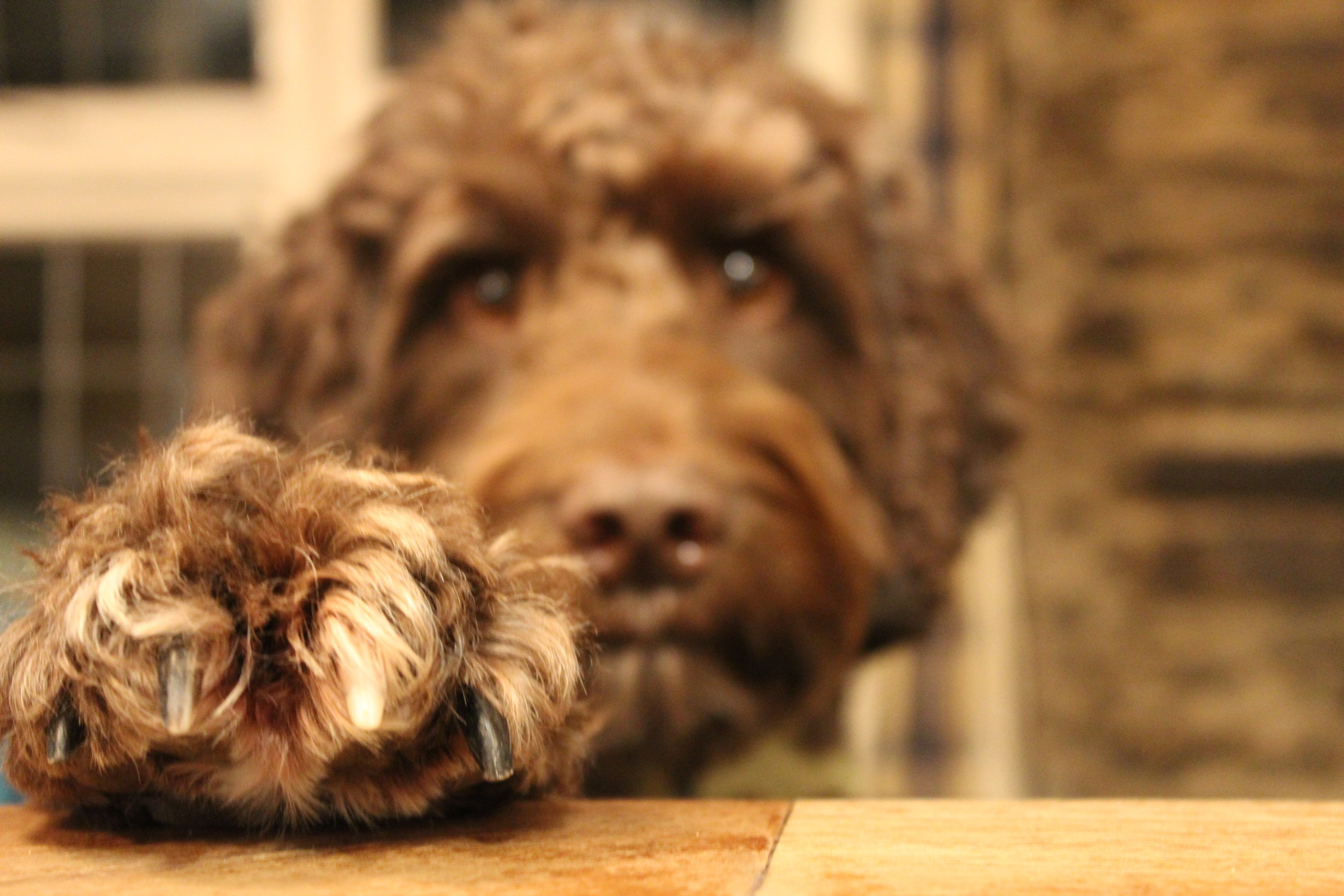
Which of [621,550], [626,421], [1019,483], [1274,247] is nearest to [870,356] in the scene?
[626,421]

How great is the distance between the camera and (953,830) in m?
0.79

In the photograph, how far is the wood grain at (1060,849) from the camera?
672mm

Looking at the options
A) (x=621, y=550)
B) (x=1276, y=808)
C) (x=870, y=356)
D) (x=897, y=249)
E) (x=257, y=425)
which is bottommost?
(x=1276, y=808)

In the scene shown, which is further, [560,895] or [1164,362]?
[1164,362]

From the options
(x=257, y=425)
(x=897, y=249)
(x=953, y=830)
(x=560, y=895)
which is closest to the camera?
(x=560, y=895)

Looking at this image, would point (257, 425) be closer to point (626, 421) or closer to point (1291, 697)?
point (626, 421)

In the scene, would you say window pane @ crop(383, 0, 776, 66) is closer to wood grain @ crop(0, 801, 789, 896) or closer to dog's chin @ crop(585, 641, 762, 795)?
dog's chin @ crop(585, 641, 762, 795)

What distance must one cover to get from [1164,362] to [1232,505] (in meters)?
0.42

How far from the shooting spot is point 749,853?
75 centimetres

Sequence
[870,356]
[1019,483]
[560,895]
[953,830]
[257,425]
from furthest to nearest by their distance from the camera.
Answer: [1019,483] → [870,356] → [257,425] → [953,830] → [560,895]

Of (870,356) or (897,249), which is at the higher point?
(897,249)

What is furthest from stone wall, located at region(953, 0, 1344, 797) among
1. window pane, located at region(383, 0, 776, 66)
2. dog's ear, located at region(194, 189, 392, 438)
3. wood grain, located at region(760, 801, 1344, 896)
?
wood grain, located at region(760, 801, 1344, 896)

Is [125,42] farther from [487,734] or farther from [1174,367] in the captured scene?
[487,734]

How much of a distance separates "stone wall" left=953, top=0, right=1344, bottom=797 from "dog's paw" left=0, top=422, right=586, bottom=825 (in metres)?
2.90
